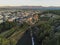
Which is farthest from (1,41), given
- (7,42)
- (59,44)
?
(59,44)

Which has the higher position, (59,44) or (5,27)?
(59,44)

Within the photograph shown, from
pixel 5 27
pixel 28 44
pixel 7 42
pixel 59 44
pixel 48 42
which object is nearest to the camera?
pixel 59 44

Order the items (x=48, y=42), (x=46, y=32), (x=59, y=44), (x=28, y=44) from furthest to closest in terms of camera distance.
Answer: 1. (x=46, y=32)
2. (x=28, y=44)
3. (x=48, y=42)
4. (x=59, y=44)

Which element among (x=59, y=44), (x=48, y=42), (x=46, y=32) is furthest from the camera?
(x=46, y=32)

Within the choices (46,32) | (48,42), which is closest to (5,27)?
(46,32)

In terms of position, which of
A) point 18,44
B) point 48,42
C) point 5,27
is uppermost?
point 48,42

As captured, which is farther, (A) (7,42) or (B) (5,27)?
(B) (5,27)

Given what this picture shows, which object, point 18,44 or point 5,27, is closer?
point 18,44

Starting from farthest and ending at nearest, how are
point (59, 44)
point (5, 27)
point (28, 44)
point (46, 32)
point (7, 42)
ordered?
point (5, 27) → point (46, 32) → point (28, 44) → point (7, 42) → point (59, 44)

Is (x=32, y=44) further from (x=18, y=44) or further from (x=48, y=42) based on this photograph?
(x=48, y=42)

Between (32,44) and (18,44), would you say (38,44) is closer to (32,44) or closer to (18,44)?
(32,44)
